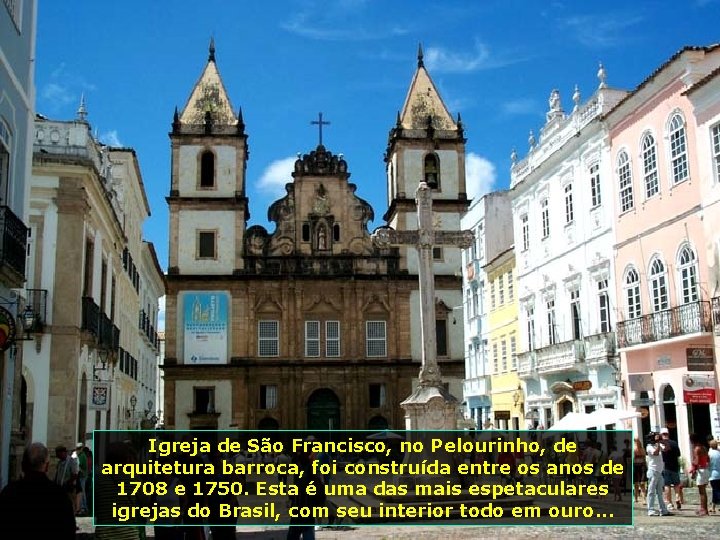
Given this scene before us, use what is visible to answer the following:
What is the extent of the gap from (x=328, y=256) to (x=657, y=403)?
26208 millimetres

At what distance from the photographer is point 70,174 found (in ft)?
70.6

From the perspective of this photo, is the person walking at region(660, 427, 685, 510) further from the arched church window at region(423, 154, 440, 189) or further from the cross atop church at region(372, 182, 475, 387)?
the arched church window at region(423, 154, 440, 189)

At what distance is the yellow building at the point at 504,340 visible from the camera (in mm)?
34750

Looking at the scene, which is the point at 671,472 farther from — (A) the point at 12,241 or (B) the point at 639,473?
(A) the point at 12,241

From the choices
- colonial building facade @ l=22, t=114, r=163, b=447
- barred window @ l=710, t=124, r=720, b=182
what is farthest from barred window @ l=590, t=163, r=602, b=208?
colonial building facade @ l=22, t=114, r=163, b=447

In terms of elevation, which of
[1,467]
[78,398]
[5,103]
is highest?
[5,103]

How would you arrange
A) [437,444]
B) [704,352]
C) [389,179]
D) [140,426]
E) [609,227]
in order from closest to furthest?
[437,444]
[704,352]
[609,227]
[140,426]
[389,179]

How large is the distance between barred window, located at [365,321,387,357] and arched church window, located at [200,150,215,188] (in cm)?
1149

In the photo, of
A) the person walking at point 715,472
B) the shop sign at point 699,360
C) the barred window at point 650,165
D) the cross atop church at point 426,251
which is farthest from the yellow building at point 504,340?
the person walking at point 715,472

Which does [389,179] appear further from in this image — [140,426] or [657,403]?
[657,403]

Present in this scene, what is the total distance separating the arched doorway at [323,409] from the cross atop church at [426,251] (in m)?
27.5

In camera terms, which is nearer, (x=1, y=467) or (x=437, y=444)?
(x=1, y=467)

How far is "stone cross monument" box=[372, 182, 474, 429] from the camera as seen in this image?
1794 cm

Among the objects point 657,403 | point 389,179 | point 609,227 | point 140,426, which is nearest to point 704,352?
point 657,403
